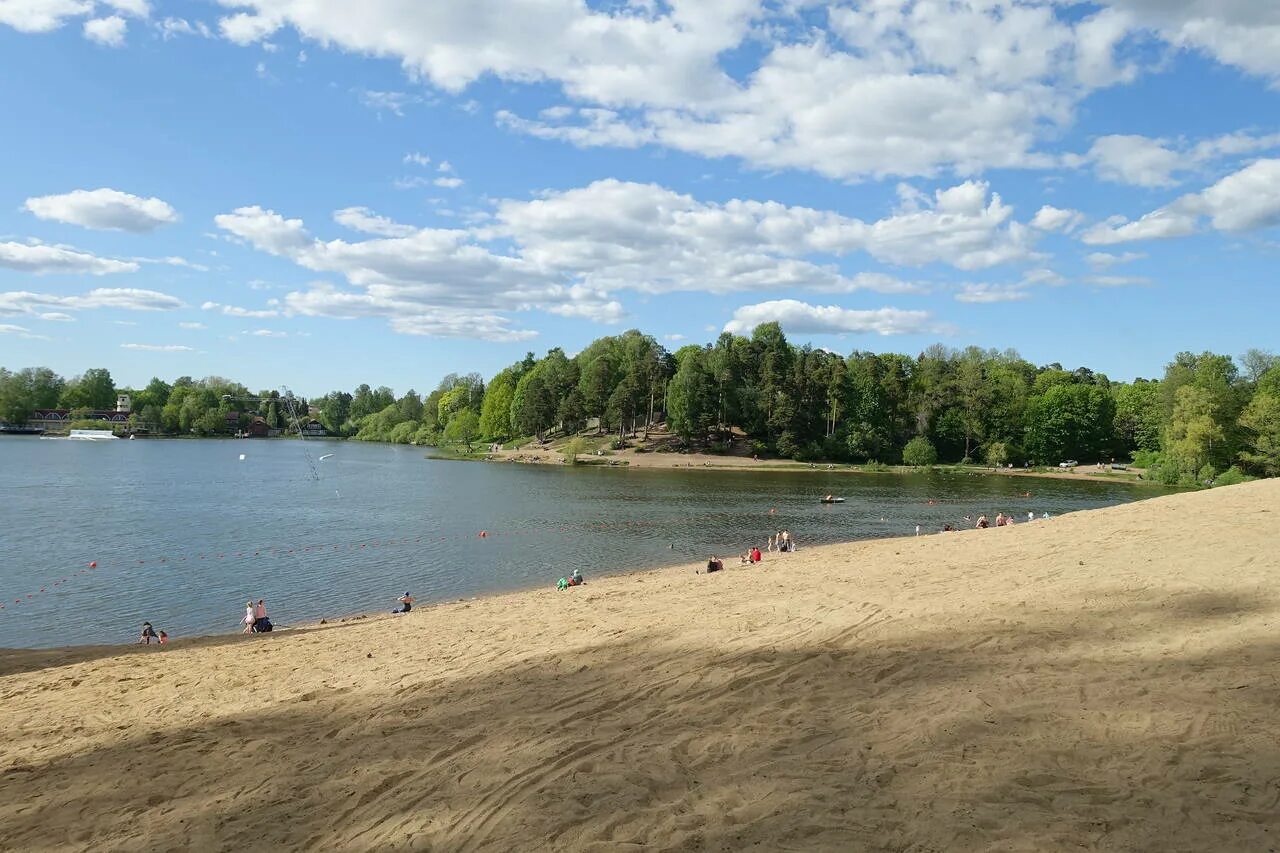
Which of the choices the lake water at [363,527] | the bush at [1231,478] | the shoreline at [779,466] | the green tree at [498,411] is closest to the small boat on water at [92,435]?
the lake water at [363,527]

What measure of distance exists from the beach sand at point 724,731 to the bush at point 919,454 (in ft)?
293

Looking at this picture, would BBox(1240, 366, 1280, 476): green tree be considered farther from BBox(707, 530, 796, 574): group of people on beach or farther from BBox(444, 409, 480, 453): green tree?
BBox(444, 409, 480, 453): green tree

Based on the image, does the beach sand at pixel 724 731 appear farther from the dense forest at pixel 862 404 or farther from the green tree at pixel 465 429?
the green tree at pixel 465 429

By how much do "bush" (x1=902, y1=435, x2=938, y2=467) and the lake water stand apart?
11.5 metres

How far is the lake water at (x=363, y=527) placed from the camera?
28250 millimetres

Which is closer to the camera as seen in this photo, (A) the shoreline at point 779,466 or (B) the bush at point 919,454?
(A) the shoreline at point 779,466

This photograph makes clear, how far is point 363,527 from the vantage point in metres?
46.2

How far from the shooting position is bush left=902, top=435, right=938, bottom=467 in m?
103

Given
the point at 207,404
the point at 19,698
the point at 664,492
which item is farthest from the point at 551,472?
the point at 207,404

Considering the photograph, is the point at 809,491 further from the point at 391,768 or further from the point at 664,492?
the point at 391,768

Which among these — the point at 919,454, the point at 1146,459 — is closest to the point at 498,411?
the point at 919,454

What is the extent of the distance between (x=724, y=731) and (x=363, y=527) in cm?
4149

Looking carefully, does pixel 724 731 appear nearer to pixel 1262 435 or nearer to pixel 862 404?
pixel 1262 435

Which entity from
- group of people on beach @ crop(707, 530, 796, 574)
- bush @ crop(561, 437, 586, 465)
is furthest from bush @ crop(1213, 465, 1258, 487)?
bush @ crop(561, 437, 586, 465)
